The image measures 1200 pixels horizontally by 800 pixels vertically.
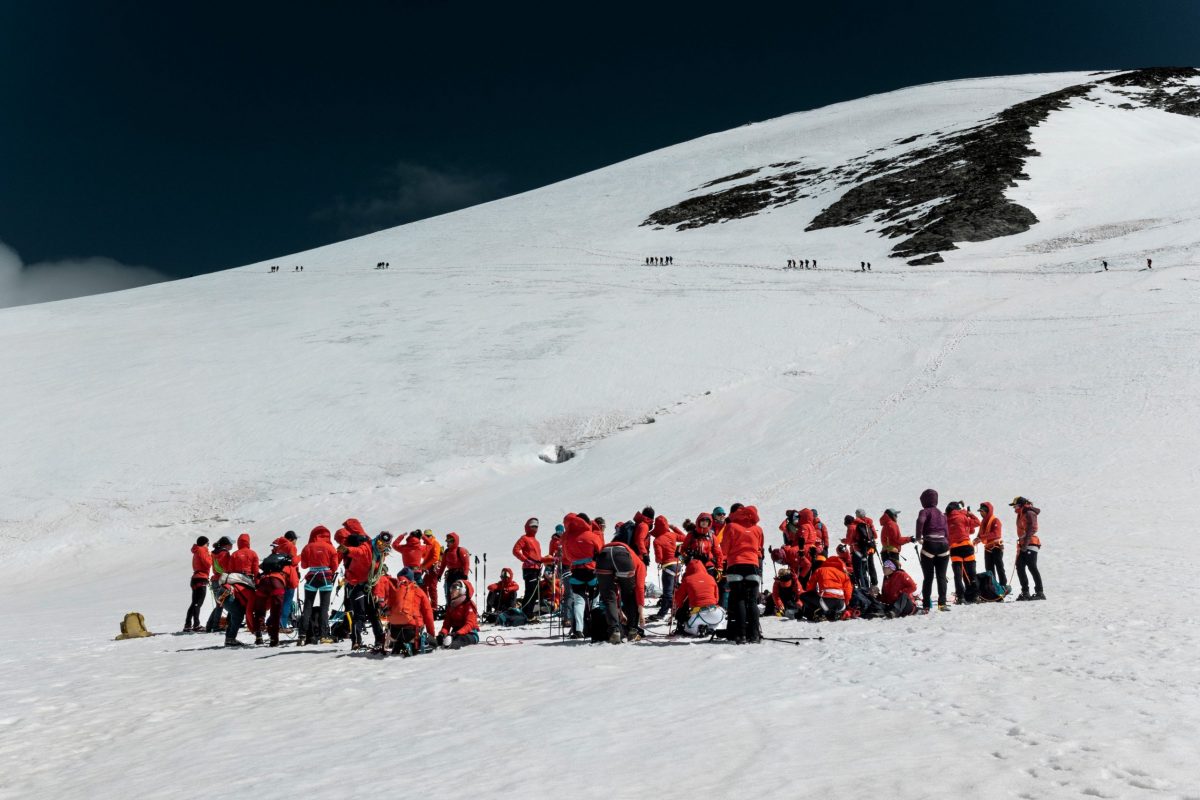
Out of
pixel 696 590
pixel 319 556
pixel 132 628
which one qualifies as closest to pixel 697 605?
pixel 696 590

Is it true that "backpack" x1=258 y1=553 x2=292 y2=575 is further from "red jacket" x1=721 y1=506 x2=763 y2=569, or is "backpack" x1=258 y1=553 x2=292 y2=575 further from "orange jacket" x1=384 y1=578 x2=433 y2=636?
"red jacket" x1=721 y1=506 x2=763 y2=569

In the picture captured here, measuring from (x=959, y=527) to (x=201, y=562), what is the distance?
437 inches

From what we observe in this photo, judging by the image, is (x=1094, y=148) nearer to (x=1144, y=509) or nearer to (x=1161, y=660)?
(x=1144, y=509)

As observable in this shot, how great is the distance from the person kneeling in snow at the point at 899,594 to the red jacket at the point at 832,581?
0.50m

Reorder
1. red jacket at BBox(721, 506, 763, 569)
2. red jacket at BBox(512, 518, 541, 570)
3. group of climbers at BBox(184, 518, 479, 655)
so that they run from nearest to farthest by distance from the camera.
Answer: red jacket at BBox(721, 506, 763, 569), group of climbers at BBox(184, 518, 479, 655), red jacket at BBox(512, 518, 541, 570)

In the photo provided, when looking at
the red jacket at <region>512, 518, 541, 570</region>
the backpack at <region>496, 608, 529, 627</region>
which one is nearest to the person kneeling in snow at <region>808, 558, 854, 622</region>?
the red jacket at <region>512, 518, 541, 570</region>

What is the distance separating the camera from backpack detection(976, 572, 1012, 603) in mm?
11961

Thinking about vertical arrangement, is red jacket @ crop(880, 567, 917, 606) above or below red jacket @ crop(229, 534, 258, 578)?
below

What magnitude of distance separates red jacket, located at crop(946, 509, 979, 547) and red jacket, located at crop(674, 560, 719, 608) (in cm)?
420

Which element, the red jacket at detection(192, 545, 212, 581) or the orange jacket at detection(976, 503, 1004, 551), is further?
the red jacket at detection(192, 545, 212, 581)

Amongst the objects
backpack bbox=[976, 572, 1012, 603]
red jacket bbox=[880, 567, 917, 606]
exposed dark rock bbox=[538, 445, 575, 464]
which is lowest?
backpack bbox=[976, 572, 1012, 603]

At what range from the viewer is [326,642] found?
1127cm

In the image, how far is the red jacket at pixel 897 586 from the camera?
36.4 feet

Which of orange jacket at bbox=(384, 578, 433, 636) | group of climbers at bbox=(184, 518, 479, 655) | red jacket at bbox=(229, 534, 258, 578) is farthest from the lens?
red jacket at bbox=(229, 534, 258, 578)
